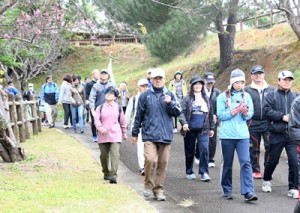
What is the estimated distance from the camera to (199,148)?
9.59 meters

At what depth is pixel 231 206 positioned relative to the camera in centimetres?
750

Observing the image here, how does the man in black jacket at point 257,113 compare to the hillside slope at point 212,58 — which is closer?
the man in black jacket at point 257,113

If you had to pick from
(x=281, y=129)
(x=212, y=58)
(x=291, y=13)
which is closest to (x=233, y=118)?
(x=281, y=129)

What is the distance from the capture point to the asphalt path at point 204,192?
7.39 m

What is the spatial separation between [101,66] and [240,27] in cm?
1250

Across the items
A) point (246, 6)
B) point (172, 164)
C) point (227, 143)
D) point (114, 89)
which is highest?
point (246, 6)

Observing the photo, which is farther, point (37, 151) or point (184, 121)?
point (37, 151)

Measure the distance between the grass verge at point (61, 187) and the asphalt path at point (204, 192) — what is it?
1.36ft

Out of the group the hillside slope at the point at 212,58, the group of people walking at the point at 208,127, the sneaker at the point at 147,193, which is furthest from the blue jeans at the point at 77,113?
the sneaker at the point at 147,193

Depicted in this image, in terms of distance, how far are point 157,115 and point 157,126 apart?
0.16m

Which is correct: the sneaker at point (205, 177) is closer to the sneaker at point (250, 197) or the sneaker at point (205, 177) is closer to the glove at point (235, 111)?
the sneaker at point (250, 197)

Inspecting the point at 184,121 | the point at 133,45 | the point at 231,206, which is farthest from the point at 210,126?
the point at 133,45

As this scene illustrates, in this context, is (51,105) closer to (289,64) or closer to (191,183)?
(289,64)

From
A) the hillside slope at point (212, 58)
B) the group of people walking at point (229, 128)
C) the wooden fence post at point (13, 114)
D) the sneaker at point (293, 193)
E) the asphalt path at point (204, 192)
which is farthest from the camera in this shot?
the hillside slope at point (212, 58)
